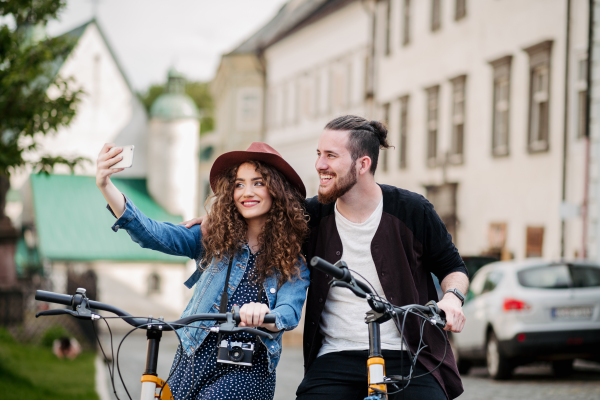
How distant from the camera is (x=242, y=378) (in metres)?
4.03

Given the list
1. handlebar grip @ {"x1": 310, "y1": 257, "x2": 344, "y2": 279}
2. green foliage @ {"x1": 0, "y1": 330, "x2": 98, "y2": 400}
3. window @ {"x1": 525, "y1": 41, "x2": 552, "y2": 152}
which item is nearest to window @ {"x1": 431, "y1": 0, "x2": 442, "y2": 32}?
window @ {"x1": 525, "y1": 41, "x2": 552, "y2": 152}

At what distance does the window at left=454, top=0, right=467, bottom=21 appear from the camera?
25984 millimetres

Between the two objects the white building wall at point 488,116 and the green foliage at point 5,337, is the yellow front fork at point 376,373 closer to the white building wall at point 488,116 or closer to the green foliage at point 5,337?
the white building wall at point 488,116

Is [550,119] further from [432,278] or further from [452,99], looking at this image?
[432,278]

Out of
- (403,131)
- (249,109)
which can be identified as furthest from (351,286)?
(249,109)

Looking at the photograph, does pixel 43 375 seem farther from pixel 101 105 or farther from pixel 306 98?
pixel 101 105

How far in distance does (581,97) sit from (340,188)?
56.1 feet

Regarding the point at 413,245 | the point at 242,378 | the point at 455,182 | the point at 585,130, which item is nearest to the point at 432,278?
the point at 413,245

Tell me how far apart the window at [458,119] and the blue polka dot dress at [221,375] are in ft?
73.7

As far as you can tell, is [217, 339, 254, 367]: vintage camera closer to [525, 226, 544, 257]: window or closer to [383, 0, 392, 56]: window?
[525, 226, 544, 257]: window

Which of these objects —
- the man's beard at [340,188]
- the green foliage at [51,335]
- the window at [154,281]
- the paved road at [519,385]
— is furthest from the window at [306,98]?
the man's beard at [340,188]

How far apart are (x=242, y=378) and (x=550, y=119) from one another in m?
18.3

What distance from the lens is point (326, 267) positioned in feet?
11.1

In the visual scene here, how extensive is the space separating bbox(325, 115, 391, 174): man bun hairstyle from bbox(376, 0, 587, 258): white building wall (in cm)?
1638
